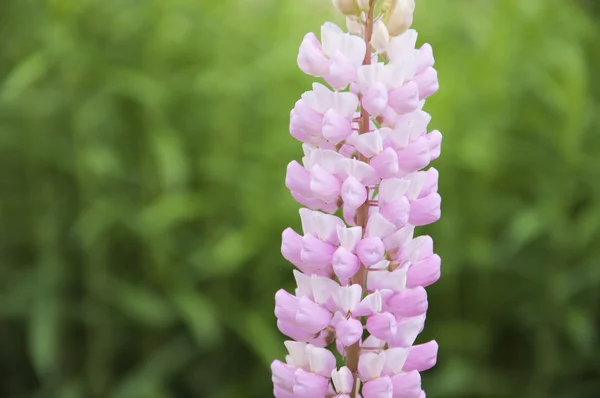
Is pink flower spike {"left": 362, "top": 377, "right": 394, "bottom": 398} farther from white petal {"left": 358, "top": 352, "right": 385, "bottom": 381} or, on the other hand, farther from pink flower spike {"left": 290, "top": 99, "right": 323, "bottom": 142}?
pink flower spike {"left": 290, "top": 99, "right": 323, "bottom": 142}

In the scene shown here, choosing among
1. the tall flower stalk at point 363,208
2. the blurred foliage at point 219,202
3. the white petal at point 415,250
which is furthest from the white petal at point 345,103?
the blurred foliage at point 219,202

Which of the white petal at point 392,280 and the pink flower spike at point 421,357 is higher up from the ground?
the white petal at point 392,280

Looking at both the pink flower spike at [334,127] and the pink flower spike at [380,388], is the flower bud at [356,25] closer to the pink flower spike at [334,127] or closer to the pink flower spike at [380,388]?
the pink flower spike at [334,127]

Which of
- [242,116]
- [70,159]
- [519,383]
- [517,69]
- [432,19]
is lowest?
[519,383]

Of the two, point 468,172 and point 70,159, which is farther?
point 468,172

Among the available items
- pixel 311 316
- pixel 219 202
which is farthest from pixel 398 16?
pixel 219 202

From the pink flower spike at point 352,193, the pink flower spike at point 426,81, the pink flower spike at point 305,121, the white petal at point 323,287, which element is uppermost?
the pink flower spike at point 426,81

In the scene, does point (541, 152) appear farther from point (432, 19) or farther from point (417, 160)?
point (417, 160)

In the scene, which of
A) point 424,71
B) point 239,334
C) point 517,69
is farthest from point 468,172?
point 424,71
